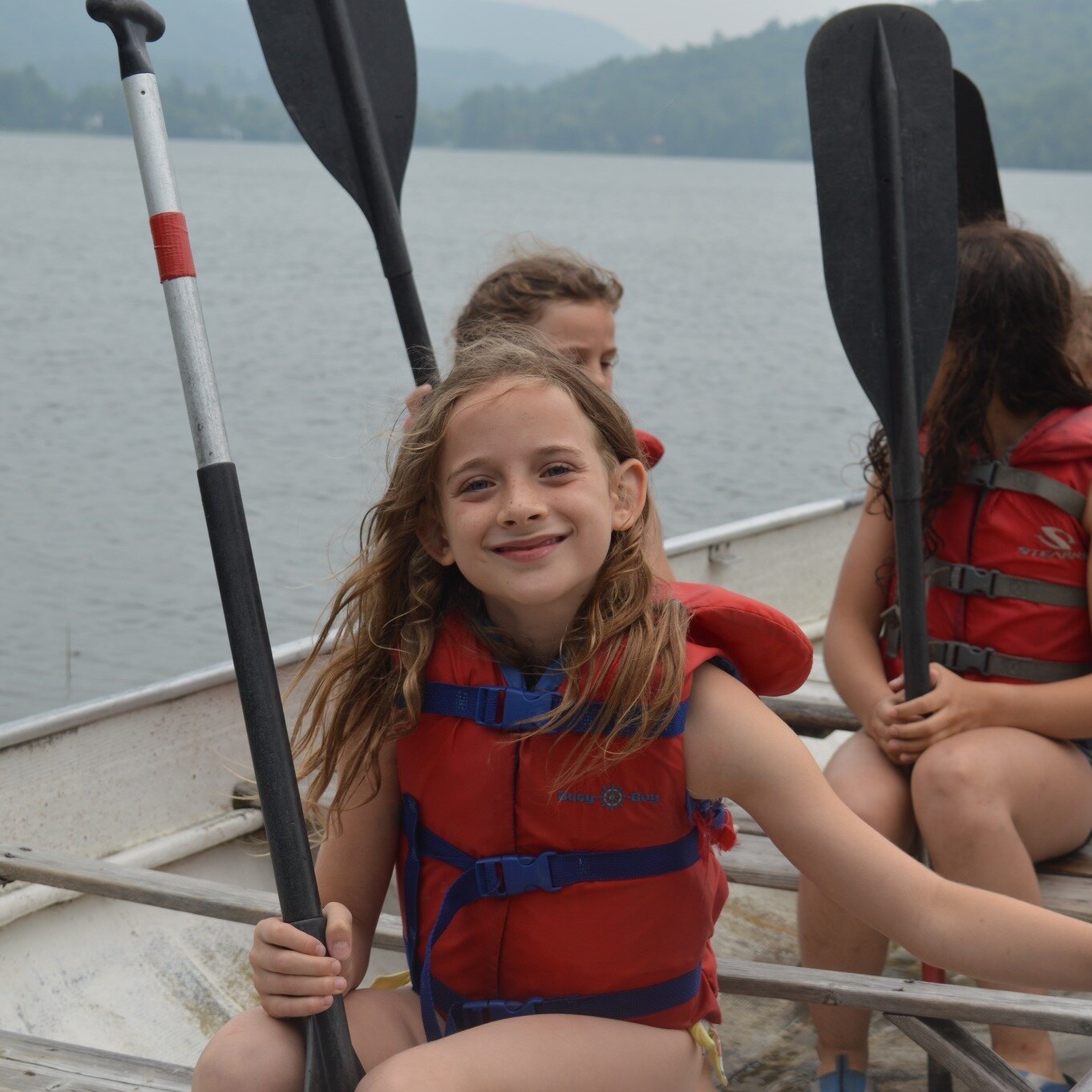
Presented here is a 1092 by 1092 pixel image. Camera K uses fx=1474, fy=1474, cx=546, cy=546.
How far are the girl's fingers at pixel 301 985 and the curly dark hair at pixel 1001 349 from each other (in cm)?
142

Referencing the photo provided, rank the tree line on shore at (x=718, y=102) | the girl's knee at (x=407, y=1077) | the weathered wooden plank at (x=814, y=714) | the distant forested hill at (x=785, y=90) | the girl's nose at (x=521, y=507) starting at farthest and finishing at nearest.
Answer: the tree line on shore at (x=718, y=102)
the distant forested hill at (x=785, y=90)
the weathered wooden plank at (x=814, y=714)
the girl's nose at (x=521, y=507)
the girl's knee at (x=407, y=1077)

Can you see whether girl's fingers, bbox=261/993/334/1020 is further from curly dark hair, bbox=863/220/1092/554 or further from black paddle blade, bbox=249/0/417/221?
black paddle blade, bbox=249/0/417/221

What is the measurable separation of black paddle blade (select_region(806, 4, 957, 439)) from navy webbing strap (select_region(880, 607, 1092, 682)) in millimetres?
381

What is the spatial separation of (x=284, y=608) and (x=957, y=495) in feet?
19.1

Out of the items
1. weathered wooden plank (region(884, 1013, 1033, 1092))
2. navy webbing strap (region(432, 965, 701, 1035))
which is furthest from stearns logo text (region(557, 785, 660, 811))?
weathered wooden plank (region(884, 1013, 1033, 1092))

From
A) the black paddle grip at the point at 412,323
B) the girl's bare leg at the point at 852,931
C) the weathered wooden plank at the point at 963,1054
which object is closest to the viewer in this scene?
the weathered wooden plank at the point at 963,1054

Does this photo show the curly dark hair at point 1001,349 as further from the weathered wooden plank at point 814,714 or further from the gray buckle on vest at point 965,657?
the weathered wooden plank at point 814,714

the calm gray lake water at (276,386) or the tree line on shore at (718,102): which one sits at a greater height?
the tree line on shore at (718,102)

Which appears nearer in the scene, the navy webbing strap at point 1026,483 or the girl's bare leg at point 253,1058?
the girl's bare leg at point 253,1058

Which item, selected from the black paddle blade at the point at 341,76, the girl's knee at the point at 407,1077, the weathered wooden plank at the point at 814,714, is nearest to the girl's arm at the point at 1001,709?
the weathered wooden plank at the point at 814,714

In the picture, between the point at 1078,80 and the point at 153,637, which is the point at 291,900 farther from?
the point at 1078,80

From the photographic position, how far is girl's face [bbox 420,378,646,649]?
1635 mm

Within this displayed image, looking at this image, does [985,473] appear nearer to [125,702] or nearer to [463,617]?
[463,617]

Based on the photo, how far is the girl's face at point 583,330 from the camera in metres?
2.75
